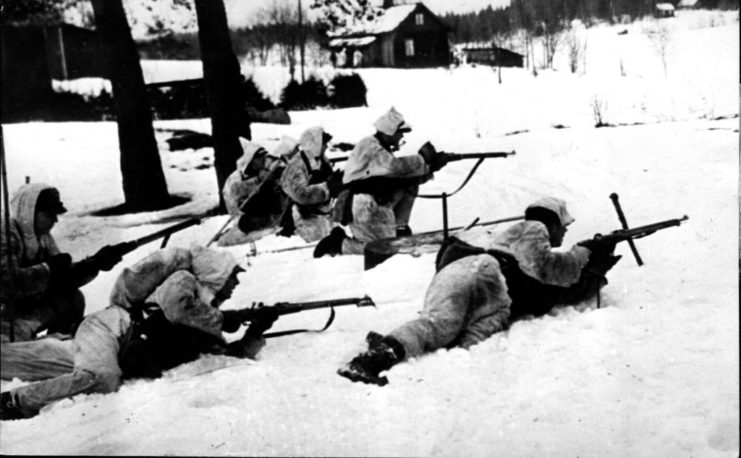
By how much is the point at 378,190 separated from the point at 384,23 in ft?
4.91

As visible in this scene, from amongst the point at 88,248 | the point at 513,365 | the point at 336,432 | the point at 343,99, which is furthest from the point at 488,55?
the point at 88,248

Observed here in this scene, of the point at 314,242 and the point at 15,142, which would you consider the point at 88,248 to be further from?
the point at 314,242

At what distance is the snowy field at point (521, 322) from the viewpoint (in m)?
3.14

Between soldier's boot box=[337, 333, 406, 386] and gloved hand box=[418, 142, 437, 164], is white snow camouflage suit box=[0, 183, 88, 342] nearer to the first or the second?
soldier's boot box=[337, 333, 406, 386]

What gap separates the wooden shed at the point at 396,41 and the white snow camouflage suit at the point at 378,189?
0.83 meters

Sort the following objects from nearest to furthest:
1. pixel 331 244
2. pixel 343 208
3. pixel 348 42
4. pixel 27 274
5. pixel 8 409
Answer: pixel 8 409 → pixel 27 274 → pixel 348 42 → pixel 331 244 → pixel 343 208

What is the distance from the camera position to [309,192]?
634 centimetres

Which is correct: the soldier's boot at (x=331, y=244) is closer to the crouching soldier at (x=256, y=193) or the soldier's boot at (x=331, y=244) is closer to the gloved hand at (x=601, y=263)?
the crouching soldier at (x=256, y=193)

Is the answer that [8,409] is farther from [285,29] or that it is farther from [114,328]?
[285,29]

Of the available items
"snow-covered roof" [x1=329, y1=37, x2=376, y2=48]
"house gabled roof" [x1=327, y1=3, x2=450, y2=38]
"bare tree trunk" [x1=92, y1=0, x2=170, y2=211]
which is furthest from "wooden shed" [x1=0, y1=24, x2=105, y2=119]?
"house gabled roof" [x1=327, y1=3, x2=450, y2=38]

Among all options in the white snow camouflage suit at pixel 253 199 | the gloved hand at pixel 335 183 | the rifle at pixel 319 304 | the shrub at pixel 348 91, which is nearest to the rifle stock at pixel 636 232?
the rifle at pixel 319 304

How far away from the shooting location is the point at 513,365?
3.51 metres

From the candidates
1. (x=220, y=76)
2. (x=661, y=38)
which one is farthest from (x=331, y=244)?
(x=661, y=38)

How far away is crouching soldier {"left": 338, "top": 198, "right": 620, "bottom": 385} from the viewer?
12.0 ft
